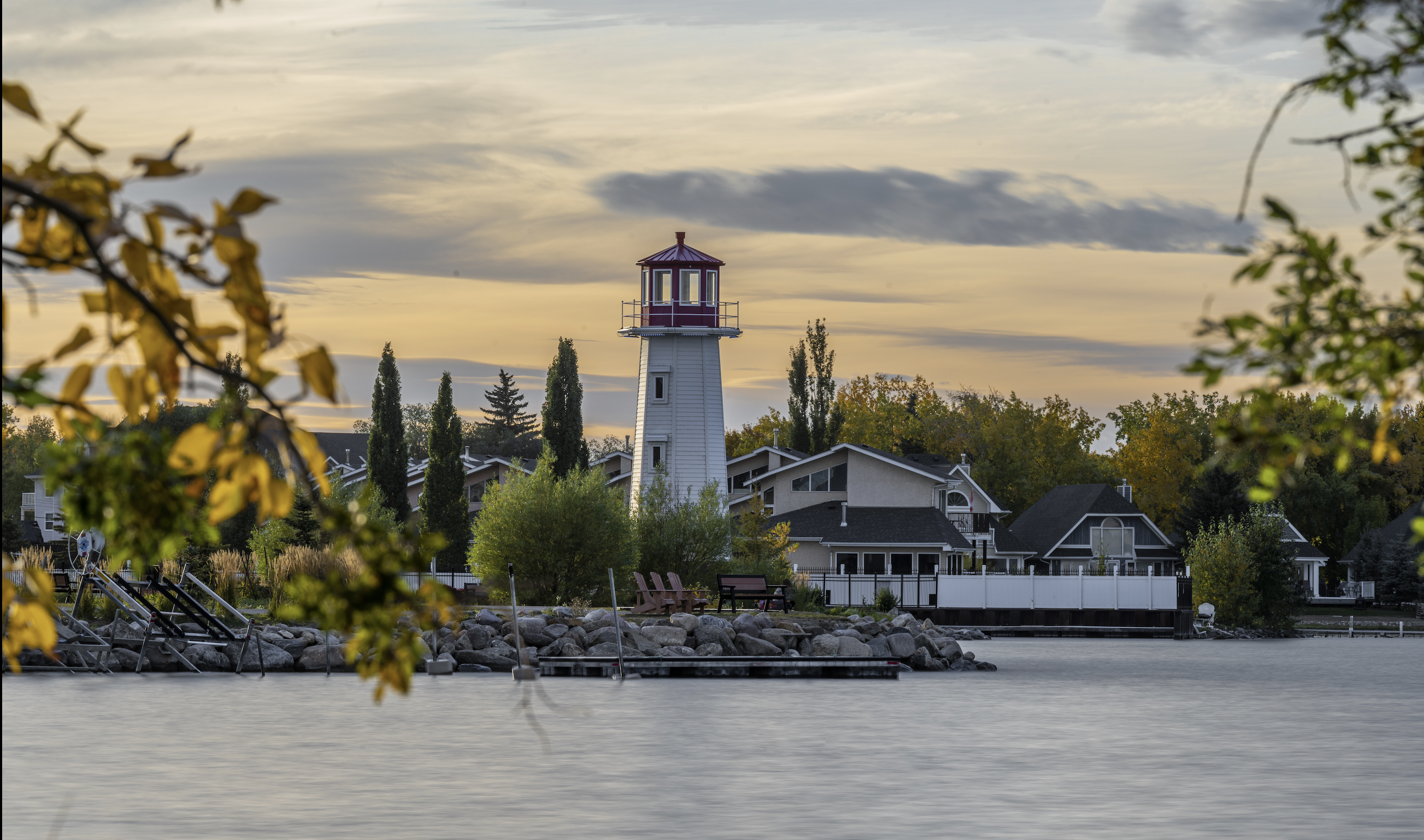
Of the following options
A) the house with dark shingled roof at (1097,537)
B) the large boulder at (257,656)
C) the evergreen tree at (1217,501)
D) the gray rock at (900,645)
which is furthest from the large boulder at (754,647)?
the house with dark shingled roof at (1097,537)

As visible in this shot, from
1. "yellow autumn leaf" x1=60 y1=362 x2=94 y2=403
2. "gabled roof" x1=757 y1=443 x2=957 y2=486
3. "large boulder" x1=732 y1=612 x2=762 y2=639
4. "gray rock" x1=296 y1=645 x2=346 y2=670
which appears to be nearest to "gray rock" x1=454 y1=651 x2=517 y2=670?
"gray rock" x1=296 y1=645 x2=346 y2=670

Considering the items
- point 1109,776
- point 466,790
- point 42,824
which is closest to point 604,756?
point 466,790

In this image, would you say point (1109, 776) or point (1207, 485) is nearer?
point (1109, 776)

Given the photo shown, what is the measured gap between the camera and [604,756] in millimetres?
20562

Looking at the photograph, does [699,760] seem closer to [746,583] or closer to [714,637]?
[714,637]

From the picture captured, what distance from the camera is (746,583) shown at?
41.9m

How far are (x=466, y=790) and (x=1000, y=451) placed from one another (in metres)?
82.0

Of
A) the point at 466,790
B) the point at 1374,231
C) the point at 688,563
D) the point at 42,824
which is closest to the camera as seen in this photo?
the point at 1374,231

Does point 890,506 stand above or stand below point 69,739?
above

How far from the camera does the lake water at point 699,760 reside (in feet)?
51.9

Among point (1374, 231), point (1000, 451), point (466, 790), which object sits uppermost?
point (1000, 451)

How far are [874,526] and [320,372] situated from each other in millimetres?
66437

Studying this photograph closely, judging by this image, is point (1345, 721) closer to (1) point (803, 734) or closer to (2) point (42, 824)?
(1) point (803, 734)

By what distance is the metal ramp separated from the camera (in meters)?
29.4
